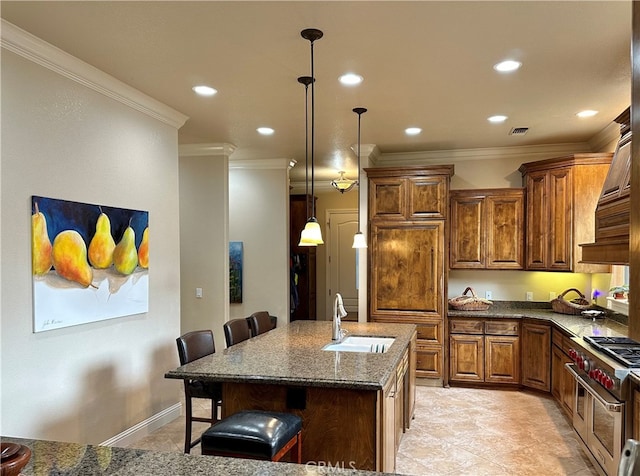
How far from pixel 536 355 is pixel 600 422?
1.84 meters

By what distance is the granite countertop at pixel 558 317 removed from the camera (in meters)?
3.90

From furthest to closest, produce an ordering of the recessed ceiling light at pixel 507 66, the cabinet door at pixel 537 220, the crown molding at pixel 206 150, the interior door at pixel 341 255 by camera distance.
Answer: the interior door at pixel 341 255, the crown molding at pixel 206 150, the cabinet door at pixel 537 220, the recessed ceiling light at pixel 507 66

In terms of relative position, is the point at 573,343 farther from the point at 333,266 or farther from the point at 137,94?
the point at 333,266

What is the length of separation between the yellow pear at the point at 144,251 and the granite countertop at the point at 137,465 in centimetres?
222

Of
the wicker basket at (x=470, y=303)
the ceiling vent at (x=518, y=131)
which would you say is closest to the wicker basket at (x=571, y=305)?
the wicker basket at (x=470, y=303)

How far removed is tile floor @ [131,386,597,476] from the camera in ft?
10.7

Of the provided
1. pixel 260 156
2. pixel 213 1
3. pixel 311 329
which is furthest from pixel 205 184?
pixel 213 1

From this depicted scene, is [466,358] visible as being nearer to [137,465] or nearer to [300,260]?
[300,260]

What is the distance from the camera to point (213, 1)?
2250 mm

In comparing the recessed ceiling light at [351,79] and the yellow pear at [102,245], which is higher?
the recessed ceiling light at [351,79]

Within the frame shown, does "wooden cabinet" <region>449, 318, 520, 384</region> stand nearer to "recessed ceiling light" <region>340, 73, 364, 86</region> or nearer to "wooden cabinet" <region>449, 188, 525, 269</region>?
"wooden cabinet" <region>449, 188, 525, 269</region>

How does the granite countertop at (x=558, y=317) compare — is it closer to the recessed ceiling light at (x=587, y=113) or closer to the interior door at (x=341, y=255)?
the recessed ceiling light at (x=587, y=113)

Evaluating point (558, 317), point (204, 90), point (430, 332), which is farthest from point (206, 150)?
point (558, 317)

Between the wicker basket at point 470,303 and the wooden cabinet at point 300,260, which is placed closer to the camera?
the wicker basket at point 470,303
